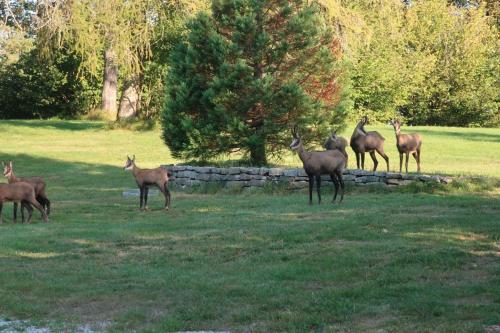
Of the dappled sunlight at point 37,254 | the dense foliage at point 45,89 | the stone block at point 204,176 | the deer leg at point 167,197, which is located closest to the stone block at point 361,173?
the stone block at point 204,176

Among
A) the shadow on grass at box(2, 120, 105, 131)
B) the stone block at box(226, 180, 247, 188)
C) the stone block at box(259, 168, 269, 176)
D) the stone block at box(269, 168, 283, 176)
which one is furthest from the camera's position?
the shadow on grass at box(2, 120, 105, 131)

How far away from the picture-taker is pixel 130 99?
4344 centimetres

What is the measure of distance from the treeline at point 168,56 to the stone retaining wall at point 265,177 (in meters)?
15.5

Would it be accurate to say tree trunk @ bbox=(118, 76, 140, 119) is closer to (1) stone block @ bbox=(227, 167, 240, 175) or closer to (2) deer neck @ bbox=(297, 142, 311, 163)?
(1) stone block @ bbox=(227, 167, 240, 175)

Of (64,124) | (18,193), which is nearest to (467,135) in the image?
(64,124)

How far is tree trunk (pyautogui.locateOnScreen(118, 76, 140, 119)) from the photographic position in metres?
42.4

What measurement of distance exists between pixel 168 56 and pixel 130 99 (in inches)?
277

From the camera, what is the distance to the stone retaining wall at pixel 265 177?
18438 mm

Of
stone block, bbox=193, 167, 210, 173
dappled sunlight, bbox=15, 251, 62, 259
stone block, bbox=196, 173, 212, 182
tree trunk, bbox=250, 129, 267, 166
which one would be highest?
tree trunk, bbox=250, 129, 267, 166

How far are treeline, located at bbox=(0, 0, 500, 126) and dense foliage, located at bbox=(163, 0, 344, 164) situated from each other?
47.1 ft

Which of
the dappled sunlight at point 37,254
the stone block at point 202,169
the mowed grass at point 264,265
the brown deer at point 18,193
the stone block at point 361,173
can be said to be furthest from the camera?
the stone block at point 202,169

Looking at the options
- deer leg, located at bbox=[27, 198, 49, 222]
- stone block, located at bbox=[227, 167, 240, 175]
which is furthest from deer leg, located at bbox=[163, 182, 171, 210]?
stone block, located at bbox=[227, 167, 240, 175]

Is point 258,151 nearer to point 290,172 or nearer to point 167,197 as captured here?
point 290,172

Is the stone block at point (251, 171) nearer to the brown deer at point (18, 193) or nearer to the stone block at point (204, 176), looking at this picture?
the stone block at point (204, 176)
